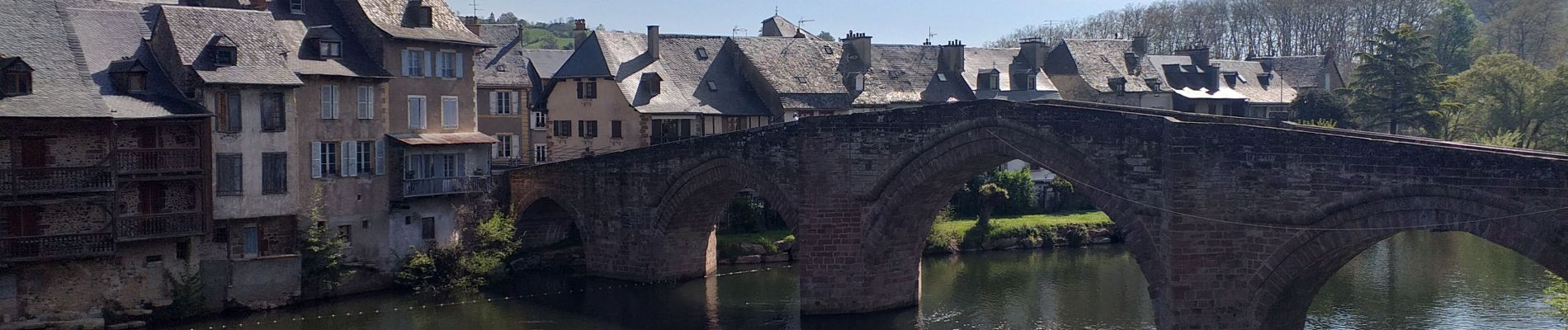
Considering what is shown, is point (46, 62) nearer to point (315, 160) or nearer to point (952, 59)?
point (315, 160)

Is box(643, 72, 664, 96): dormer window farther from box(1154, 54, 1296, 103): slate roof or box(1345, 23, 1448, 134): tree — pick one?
box(1345, 23, 1448, 134): tree

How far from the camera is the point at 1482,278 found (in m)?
37.6

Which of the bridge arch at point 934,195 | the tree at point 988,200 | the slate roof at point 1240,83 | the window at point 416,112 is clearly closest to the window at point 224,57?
the window at point 416,112

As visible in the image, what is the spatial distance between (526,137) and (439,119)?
12347mm

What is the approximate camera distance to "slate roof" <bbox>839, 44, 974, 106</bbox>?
172 feet

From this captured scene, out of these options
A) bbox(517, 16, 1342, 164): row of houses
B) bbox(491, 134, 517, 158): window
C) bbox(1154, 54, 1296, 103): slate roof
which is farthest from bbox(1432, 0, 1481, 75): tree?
bbox(491, 134, 517, 158): window

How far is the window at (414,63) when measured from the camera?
37.2 m

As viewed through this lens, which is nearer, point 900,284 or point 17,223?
point 17,223

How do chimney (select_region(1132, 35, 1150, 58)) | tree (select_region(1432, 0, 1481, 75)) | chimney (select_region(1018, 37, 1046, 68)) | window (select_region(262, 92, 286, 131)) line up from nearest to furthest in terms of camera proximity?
window (select_region(262, 92, 286, 131)) < chimney (select_region(1018, 37, 1046, 68)) < chimney (select_region(1132, 35, 1150, 58)) < tree (select_region(1432, 0, 1481, 75))

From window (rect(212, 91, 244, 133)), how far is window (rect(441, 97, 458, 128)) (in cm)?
676

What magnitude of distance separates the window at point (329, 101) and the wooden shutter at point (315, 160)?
31.4 inches

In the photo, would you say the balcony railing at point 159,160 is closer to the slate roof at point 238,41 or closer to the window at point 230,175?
the window at point 230,175

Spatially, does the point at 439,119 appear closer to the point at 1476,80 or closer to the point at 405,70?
the point at 405,70

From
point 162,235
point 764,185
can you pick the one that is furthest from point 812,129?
point 162,235
